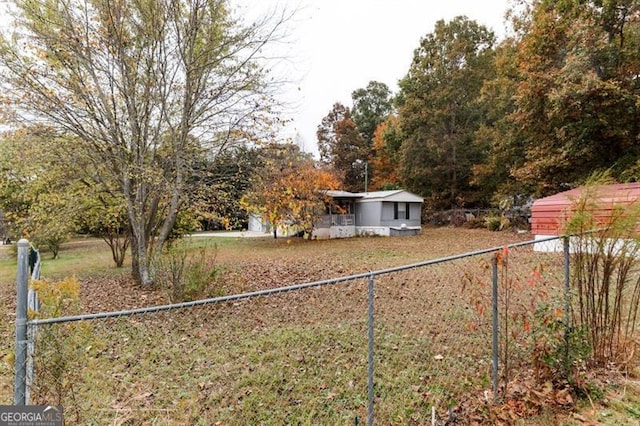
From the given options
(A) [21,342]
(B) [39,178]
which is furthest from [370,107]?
(A) [21,342]

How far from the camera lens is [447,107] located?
2386 cm

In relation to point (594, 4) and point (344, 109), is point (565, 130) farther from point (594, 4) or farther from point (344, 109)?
point (344, 109)

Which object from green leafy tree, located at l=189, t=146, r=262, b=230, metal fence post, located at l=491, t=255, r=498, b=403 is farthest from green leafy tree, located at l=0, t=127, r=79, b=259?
metal fence post, located at l=491, t=255, r=498, b=403

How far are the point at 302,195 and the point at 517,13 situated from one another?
1210 centimetres

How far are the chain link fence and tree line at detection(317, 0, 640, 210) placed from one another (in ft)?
8.18

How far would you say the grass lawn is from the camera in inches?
95.2

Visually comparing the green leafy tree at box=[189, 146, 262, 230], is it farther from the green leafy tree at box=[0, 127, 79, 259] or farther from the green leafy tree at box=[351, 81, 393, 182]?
the green leafy tree at box=[351, 81, 393, 182]

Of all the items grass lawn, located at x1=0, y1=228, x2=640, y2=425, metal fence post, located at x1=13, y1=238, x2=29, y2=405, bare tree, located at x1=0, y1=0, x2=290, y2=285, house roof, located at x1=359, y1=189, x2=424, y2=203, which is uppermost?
bare tree, located at x1=0, y1=0, x2=290, y2=285

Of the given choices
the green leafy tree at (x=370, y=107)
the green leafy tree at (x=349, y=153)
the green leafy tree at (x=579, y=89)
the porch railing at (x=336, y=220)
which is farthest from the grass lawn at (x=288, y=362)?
the green leafy tree at (x=370, y=107)

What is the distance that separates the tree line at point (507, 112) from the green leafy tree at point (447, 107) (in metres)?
0.07

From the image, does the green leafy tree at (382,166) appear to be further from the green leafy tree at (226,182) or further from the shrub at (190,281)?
the shrub at (190,281)

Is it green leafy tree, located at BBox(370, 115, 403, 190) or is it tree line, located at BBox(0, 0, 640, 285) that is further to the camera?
green leafy tree, located at BBox(370, 115, 403, 190)

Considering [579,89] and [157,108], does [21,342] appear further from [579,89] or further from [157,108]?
[579,89]

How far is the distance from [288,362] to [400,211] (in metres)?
19.0
